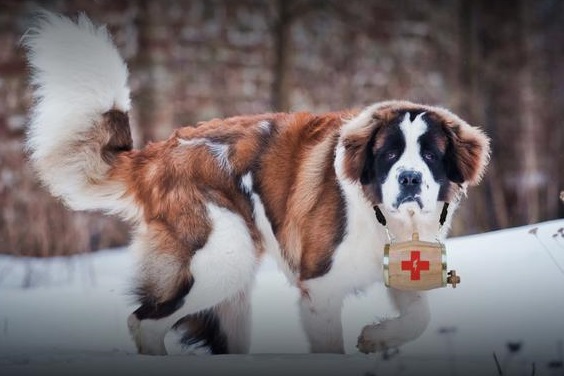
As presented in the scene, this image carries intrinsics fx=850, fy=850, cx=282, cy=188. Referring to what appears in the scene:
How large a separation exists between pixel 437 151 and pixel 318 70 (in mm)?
2037

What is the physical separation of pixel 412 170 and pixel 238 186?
77 centimetres

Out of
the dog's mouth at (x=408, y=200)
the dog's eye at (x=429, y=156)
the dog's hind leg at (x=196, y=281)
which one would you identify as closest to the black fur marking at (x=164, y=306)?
the dog's hind leg at (x=196, y=281)

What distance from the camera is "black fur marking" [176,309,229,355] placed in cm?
368

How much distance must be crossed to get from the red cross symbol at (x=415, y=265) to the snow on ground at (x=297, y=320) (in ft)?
1.01

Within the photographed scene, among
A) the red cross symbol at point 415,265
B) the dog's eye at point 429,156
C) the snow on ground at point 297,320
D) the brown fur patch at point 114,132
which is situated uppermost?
the brown fur patch at point 114,132

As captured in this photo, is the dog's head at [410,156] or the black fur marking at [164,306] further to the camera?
the black fur marking at [164,306]

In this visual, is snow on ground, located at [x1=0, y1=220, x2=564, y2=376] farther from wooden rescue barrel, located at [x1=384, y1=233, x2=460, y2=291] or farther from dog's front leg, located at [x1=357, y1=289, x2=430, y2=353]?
wooden rescue barrel, located at [x1=384, y1=233, x2=460, y2=291]

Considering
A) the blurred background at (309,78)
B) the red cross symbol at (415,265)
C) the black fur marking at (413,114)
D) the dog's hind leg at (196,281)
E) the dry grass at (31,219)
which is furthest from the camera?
the dry grass at (31,219)

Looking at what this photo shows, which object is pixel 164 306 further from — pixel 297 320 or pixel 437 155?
pixel 437 155

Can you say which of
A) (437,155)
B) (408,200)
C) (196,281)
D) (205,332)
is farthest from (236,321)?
(437,155)

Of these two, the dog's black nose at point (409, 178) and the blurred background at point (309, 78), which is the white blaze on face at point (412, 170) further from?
the blurred background at point (309, 78)

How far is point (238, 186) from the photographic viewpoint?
3.51 m

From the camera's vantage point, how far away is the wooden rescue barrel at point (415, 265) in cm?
316

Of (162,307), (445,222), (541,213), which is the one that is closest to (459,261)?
(541,213)
